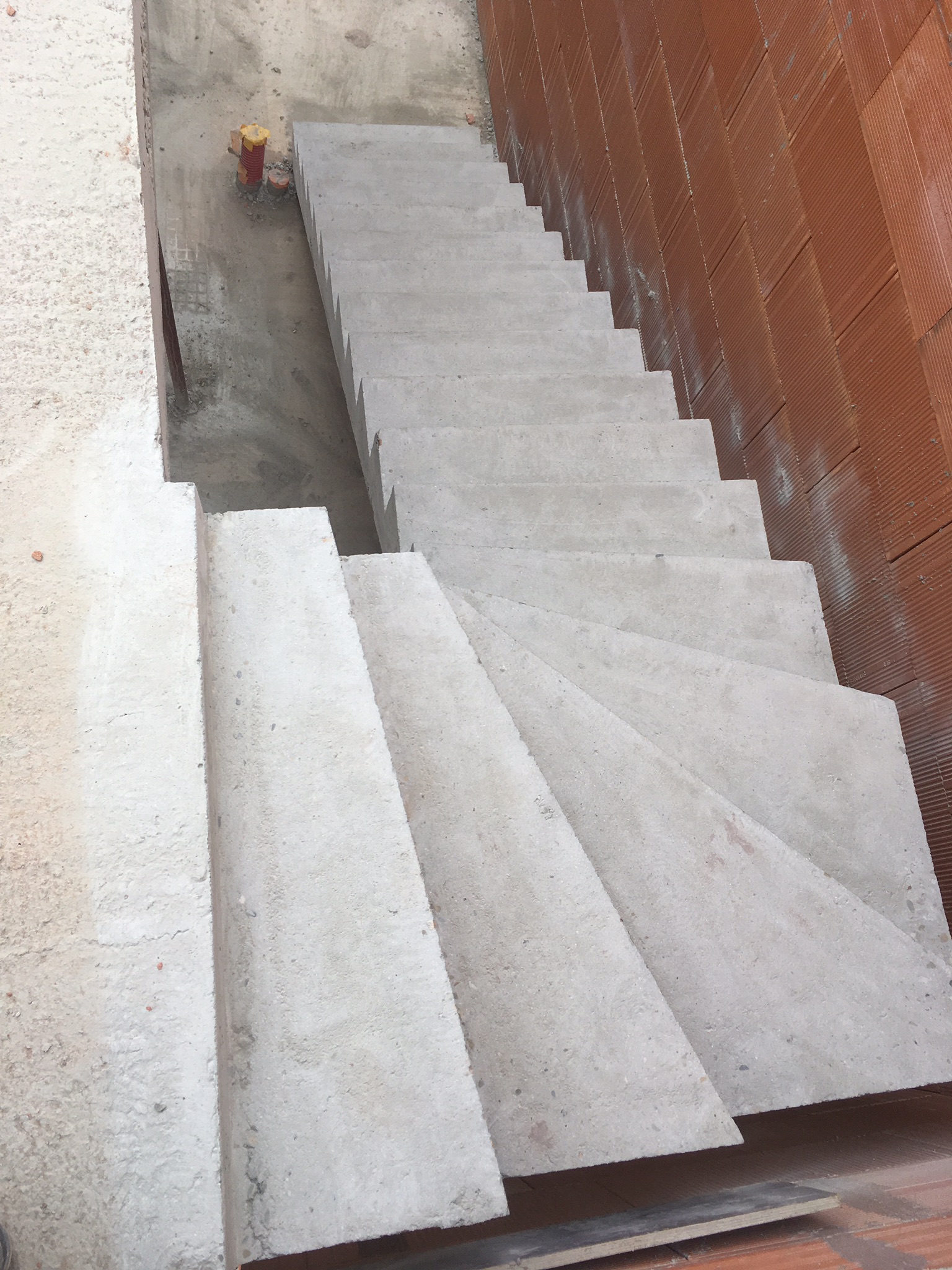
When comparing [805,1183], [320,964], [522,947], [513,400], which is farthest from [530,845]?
[513,400]

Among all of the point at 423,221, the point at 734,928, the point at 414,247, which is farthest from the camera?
the point at 423,221

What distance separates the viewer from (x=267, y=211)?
4.96 m

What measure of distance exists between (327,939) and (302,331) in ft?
12.8

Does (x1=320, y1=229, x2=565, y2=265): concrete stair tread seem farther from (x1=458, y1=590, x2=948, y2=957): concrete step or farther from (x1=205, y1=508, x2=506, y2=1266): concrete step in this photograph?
(x1=205, y1=508, x2=506, y2=1266): concrete step

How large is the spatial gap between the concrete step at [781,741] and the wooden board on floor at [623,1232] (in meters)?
0.89

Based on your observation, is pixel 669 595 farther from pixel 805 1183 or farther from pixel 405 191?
Result: pixel 405 191

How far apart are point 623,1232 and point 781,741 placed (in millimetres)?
1288

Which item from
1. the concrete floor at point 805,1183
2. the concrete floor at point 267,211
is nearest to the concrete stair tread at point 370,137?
the concrete floor at point 267,211

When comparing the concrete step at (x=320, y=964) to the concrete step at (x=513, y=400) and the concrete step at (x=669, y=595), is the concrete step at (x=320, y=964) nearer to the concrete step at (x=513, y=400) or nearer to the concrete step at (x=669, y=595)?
the concrete step at (x=669, y=595)

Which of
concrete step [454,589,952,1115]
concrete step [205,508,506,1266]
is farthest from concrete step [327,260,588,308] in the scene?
concrete step [205,508,506,1266]

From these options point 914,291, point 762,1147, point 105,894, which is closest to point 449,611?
point 105,894

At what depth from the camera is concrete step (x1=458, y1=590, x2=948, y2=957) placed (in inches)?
91.0

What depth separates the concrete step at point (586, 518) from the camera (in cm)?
291

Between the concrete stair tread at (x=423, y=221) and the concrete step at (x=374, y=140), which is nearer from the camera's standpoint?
the concrete stair tread at (x=423, y=221)
